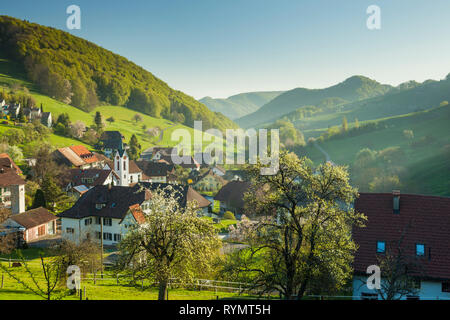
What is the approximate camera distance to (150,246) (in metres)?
21.2

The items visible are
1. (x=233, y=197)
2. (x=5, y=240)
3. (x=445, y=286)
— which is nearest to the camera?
(x=445, y=286)

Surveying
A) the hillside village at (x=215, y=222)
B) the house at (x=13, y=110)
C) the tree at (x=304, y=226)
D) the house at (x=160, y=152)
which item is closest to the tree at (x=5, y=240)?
the hillside village at (x=215, y=222)

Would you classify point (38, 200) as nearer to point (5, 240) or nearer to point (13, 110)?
point (5, 240)

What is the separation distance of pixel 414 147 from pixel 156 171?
8926cm

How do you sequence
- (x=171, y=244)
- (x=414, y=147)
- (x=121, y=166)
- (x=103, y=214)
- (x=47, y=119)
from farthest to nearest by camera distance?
(x=414, y=147), (x=47, y=119), (x=121, y=166), (x=103, y=214), (x=171, y=244)

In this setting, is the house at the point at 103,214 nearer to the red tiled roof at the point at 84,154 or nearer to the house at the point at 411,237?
the house at the point at 411,237

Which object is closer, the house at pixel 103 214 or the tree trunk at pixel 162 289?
the tree trunk at pixel 162 289

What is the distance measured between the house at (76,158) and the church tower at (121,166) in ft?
53.7

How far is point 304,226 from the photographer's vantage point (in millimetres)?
19766

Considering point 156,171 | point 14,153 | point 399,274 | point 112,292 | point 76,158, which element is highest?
point 14,153

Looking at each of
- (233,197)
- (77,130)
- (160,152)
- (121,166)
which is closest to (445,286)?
(233,197)

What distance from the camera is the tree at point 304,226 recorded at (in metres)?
18.3
